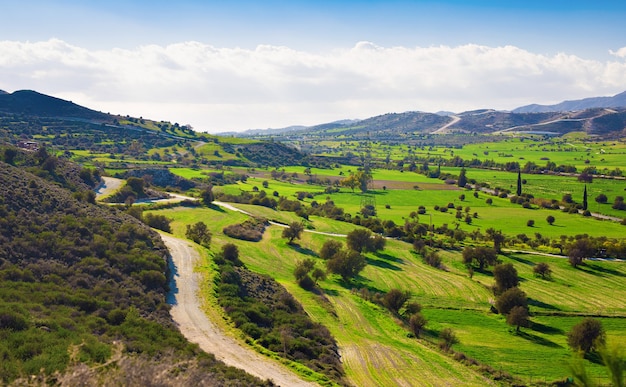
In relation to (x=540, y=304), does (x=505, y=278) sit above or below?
above

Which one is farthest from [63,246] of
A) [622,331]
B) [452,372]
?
[622,331]

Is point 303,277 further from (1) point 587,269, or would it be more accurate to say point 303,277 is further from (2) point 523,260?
(1) point 587,269

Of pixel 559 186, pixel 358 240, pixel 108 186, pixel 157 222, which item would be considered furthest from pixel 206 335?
pixel 559 186

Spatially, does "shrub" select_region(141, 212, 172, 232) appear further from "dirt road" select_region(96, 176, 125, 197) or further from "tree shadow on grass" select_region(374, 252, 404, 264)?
"tree shadow on grass" select_region(374, 252, 404, 264)

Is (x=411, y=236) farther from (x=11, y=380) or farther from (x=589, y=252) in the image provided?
(x=11, y=380)

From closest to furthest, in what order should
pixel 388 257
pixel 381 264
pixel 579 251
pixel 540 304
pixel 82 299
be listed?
1. pixel 82 299
2. pixel 540 304
3. pixel 381 264
4. pixel 579 251
5. pixel 388 257

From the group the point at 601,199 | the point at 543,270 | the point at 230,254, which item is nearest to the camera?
the point at 230,254

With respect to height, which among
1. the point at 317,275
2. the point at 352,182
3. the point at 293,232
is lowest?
the point at 317,275

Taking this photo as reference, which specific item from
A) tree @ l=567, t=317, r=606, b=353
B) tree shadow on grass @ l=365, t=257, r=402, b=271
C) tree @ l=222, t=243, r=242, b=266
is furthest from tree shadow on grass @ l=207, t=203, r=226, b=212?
tree @ l=567, t=317, r=606, b=353
